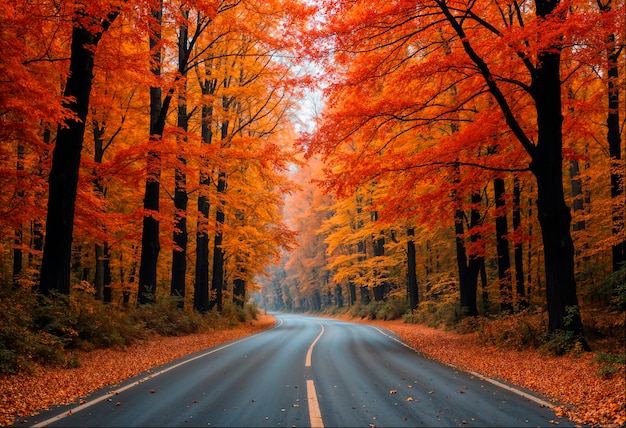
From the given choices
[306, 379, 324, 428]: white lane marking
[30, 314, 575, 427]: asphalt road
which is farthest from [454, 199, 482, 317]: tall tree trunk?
[306, 379, 324, 428]: white lane marking

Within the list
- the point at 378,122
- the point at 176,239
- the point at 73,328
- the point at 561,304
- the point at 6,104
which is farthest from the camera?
the point at 176,239

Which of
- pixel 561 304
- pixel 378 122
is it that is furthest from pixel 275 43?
pixel 561 304

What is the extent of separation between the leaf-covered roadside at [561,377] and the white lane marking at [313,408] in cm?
318

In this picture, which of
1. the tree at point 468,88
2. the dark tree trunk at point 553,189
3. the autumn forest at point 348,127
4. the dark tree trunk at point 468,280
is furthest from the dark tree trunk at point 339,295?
the dark tree trunk at point 553,189

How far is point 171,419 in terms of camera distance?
503 centimetres

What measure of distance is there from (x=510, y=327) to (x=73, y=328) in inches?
476

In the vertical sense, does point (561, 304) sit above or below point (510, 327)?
above

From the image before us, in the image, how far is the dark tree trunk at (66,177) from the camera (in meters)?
9.95

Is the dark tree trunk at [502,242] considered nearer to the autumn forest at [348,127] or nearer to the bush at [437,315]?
the autumn forest at [348,127]

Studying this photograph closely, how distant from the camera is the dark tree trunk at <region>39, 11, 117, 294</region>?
32.6 feet

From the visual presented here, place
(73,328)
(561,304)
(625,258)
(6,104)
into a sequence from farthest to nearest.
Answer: (625,258), (73,328), (561,304), (6,104)

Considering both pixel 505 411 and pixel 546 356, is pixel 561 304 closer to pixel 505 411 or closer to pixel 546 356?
pixel 546 356

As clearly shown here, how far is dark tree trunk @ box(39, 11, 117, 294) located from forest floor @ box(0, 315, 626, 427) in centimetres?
220

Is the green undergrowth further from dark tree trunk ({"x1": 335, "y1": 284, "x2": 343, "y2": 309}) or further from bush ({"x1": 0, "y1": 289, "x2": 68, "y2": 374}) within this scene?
dark tree trunk ({"x1": 335, "y1": 284, "x2": 343, "y2": 309})
